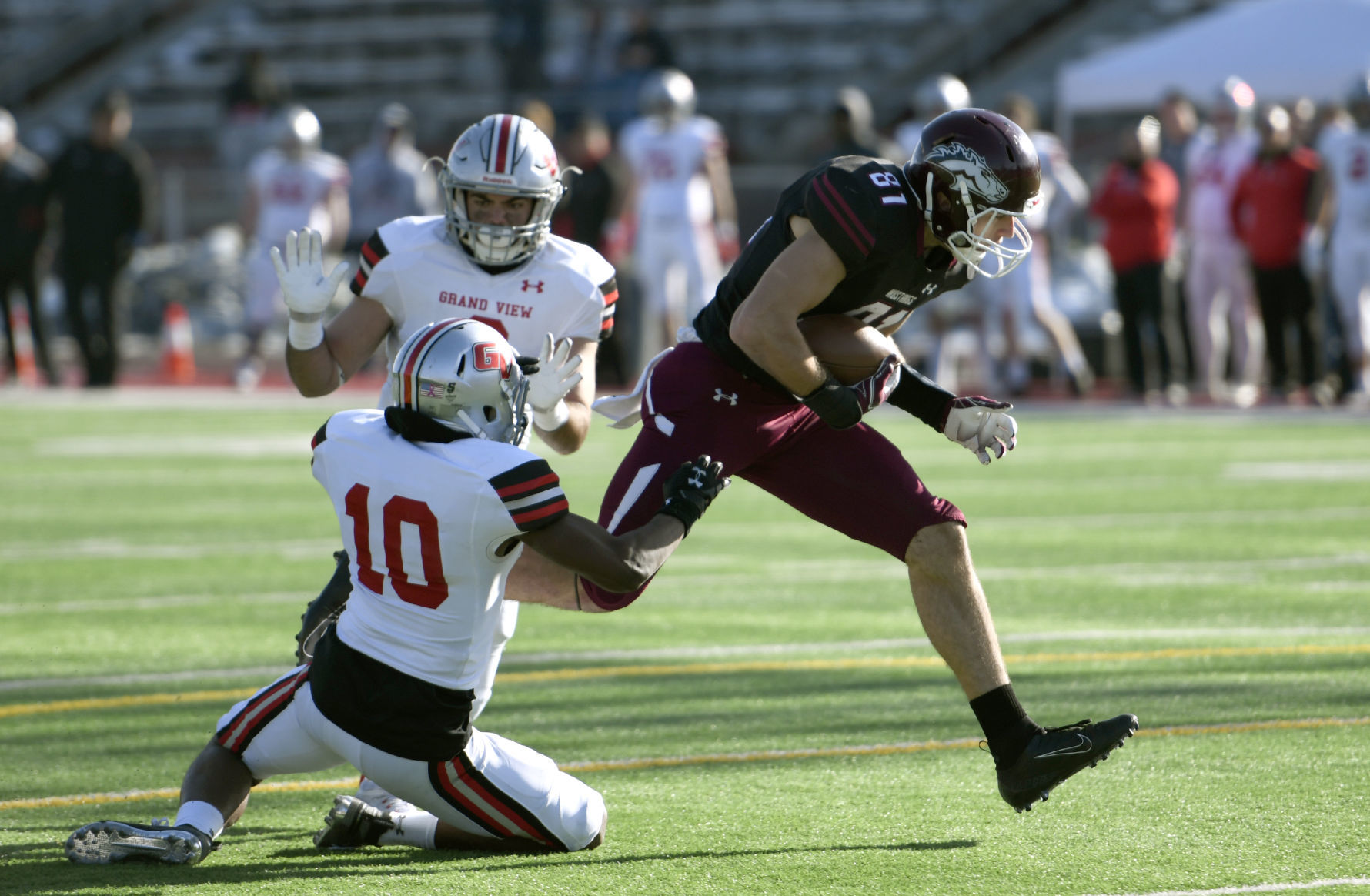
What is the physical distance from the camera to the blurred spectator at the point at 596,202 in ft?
53.1

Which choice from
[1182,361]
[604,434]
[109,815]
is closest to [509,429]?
[109,815]

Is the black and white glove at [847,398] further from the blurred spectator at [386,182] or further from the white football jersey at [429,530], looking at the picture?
the blurred spectator at [386,182]

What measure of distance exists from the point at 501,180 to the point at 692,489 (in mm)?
1079

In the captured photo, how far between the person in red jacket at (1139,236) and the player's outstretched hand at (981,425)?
10.5m

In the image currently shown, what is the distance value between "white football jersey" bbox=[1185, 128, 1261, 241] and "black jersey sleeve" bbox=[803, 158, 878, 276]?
10.9 metres

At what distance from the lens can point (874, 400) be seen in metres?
4.46

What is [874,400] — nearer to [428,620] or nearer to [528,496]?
[528,496]

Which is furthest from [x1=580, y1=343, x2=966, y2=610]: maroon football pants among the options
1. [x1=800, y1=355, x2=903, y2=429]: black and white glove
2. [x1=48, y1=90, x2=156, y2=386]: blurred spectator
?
[x1=48, y1=90, x2=156, y2=386]: blurred spectator

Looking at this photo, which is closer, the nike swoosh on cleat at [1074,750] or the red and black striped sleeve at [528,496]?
the red and black striped sleeve at [528,496]

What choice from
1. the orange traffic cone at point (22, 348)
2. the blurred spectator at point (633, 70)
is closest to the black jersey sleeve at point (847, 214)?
the orange traffic cone at point (22, 348)

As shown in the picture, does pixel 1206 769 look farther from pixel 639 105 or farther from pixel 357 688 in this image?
pixel 639 105

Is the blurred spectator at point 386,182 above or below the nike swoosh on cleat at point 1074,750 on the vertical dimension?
below

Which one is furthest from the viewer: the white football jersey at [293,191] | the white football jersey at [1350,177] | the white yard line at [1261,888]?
the white football jersey at [293,191]

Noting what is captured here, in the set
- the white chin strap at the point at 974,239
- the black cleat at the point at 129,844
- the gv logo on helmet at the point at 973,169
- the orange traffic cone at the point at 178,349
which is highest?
the gv logo on helmet at the point at 973,169
